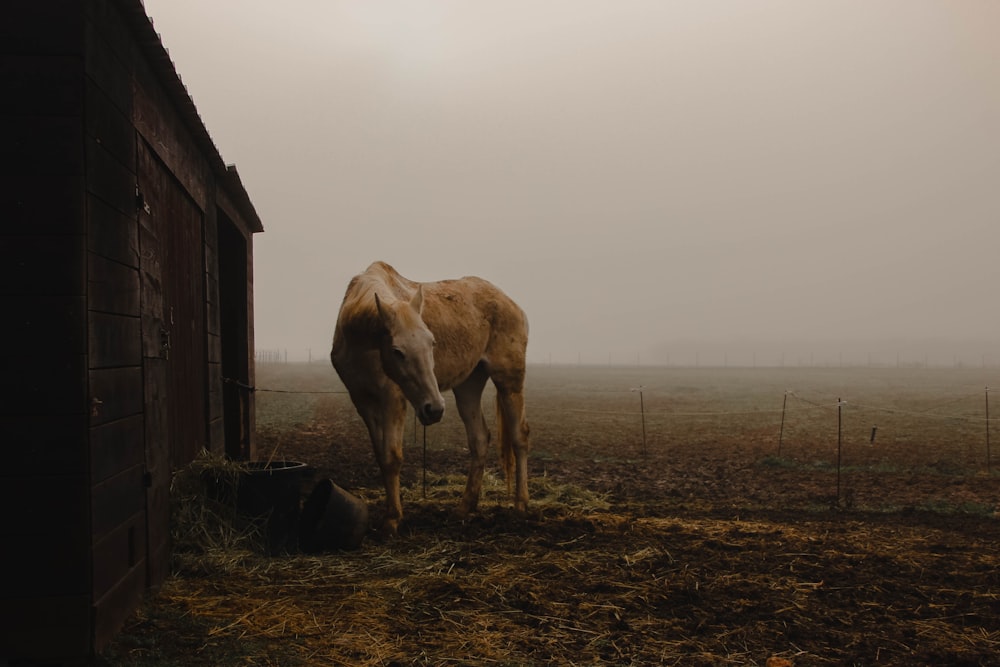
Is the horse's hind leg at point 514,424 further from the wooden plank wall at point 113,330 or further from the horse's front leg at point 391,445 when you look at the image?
the wooden plank wall at point 113,330

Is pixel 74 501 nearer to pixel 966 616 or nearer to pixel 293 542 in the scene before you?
pixel 293 542

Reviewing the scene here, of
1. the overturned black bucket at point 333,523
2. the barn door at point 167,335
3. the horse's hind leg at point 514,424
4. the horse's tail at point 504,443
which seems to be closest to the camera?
the barn door at point 167,335

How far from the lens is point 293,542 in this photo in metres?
5.99

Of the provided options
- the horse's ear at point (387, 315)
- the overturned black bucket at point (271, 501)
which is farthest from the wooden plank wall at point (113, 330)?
the horse's ear at point (387, 315)

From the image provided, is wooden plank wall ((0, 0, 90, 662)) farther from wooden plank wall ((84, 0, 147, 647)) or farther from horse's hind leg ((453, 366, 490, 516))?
horse's hind leg ((453, 366, 490, 516))

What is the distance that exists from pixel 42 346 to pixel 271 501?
2.76m

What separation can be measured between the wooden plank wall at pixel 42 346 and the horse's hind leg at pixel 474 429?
15.1 ft

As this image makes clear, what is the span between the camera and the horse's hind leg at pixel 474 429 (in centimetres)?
774

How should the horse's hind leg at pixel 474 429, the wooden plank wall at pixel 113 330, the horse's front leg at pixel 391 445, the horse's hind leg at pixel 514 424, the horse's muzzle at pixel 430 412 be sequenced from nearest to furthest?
1. the wooden plank wall at pixel 113 330
2. the horse's muzzle at pixel 430 412
3. the horse's front leg at pixel 391 445
4. the horse's hind leg at pixel 474 429
5. the horse's hind leg at pixel 514 424

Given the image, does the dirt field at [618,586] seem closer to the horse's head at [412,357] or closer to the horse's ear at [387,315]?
the horse's head at [412,357]

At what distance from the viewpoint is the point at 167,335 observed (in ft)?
16.6

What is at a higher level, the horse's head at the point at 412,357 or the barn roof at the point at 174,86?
Answer: the barn roof at the point at 174,86

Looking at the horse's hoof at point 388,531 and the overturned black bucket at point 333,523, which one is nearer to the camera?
the overturned black bucket at point 333,523

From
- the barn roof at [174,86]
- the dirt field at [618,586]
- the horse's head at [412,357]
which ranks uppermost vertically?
the barn roof at [174,86]
